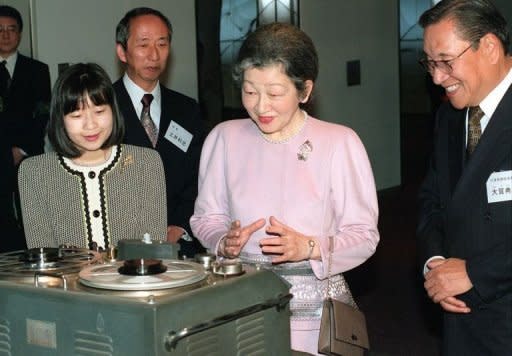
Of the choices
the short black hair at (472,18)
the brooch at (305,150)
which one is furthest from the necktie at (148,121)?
the short black hair at (472,18)

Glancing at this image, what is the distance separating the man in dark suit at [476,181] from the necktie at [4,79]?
3.53 m

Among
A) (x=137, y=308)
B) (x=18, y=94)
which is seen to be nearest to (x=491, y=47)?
(x=137, y=308)

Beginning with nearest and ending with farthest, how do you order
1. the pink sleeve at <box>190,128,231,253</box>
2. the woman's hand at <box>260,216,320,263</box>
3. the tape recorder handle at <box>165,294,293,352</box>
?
the tape recorder handle at <box>165,294,293,352</box>, the woman's hand at <box>260,216,320,263</box>, the pink sleeve at <box>190,128,231,253</box>

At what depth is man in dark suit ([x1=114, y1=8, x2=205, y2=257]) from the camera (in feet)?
13.8

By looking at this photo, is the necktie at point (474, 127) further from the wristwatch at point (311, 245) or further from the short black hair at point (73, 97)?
the short black hair at point (73, 97)

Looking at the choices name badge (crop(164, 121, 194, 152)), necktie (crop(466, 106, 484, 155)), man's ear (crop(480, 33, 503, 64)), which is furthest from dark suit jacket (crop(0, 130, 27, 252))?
man's ear (crop(480, 33, 503, 64))

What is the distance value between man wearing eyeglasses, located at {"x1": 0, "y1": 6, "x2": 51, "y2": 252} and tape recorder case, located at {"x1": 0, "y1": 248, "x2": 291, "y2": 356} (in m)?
3.66

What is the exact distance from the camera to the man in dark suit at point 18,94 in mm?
5707

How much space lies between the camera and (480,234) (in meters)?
2.76

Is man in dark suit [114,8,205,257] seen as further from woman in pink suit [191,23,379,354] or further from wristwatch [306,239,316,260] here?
wristwatch [306,239,316,260]

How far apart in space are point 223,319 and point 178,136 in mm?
2437

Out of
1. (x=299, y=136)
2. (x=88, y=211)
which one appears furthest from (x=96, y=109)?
(x=299, y=136)

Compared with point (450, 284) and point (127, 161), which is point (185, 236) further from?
point (450, 284)

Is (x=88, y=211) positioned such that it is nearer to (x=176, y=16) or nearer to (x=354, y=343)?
(x=354, y=343)
